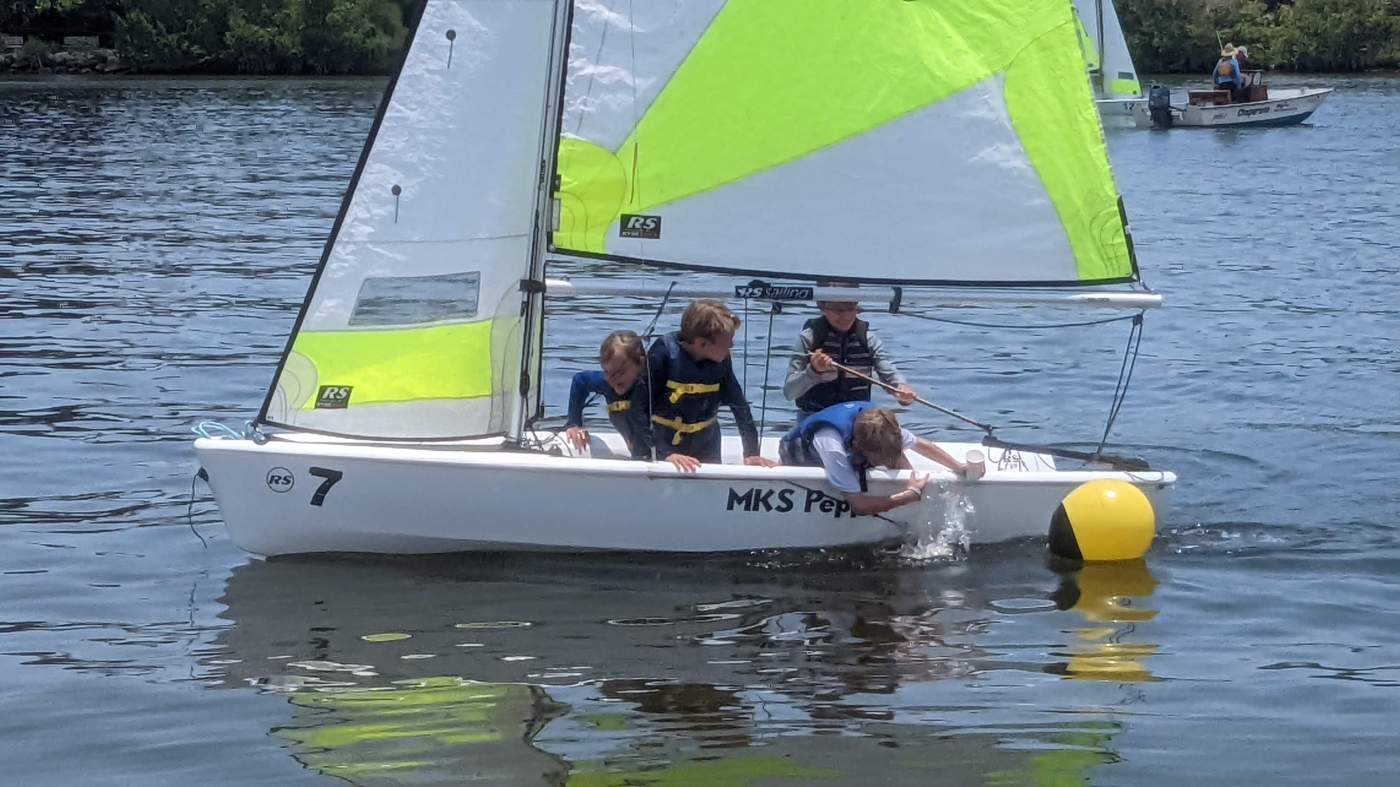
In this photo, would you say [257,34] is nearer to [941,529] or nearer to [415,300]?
[415,300]

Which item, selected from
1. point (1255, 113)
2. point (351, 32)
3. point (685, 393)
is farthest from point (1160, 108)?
point (685, 393)

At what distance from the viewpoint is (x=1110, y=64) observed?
127 feet

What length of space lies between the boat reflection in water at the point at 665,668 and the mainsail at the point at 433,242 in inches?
31.9

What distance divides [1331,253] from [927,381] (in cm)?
857

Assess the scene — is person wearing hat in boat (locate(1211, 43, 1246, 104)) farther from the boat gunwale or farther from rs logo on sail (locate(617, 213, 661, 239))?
rs logo on sail (locate(617, 213, 661, 239))

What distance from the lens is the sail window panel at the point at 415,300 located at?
8531mm

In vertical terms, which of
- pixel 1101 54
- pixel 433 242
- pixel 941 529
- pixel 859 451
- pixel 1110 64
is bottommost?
pixel 941 529

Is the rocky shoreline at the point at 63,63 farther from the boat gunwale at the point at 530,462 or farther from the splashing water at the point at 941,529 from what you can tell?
the splashing water at the point at 941,529

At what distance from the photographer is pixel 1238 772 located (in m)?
6.57

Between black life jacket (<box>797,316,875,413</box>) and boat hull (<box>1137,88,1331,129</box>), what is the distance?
30.3m

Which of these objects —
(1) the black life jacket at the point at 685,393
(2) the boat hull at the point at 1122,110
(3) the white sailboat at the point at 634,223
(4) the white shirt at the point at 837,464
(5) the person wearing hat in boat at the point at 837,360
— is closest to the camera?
(3) the white sailboat at the point at 634,223

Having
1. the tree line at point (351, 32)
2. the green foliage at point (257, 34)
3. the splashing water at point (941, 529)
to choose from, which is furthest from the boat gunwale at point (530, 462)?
the green foliage at point (257, 34)

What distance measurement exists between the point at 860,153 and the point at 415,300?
221cm

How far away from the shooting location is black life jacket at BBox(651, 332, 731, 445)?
8.75 meters
